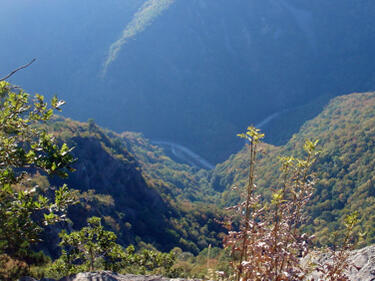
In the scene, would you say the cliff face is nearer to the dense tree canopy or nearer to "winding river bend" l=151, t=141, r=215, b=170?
the dense tree canopy

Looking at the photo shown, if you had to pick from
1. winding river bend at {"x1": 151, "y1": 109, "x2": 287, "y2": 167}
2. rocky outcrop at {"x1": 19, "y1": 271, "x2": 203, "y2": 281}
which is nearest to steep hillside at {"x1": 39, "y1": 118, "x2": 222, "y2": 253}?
rocky outcrop at {"x1": 19, "y1": 271, "x2": 203, "y2": 281}

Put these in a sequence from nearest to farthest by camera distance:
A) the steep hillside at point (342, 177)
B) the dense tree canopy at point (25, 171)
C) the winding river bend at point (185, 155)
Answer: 1. the dense tree canopy at point (25, 171)
2. the steep hillside at point (342, 177)
3. the winding river bend at point (185, 155)

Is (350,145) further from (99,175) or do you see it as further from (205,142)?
(205,142)

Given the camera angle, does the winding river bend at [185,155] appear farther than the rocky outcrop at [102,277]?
Yes

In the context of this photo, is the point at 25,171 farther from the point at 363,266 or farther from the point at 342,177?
the point at 342,177

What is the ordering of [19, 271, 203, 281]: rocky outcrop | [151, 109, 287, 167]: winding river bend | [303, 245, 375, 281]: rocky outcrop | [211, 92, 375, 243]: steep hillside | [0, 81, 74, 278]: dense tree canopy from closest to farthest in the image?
[0, 81, 74, 278]: dense tree canopy, [303, 245, 375, 281]: rocky outcrop, [19, 271, 203, 281]: rocky outcrop, [211, 92, 375, 243]: steep hillside, [151, 109, 287, 167]: winding river bend

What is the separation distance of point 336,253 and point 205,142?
560ft

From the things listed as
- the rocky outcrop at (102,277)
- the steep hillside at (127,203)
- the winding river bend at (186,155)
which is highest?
the winding river bend at (186,155)

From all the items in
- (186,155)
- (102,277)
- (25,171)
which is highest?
(186,155)

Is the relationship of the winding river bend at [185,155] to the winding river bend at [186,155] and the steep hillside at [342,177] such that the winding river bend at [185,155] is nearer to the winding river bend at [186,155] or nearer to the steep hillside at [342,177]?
the winding river bend at [186,155]

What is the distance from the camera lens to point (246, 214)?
4.16m

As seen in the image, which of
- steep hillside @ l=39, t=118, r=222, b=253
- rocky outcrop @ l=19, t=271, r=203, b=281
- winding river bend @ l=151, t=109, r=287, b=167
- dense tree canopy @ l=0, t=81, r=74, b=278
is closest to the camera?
dense tree canopy @ l=0, t=81, r=74, b=278

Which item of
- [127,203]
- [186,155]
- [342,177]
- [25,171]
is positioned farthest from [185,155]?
[25,171]

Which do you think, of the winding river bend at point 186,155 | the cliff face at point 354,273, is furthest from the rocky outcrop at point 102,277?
the winding river bend at point 186,155
